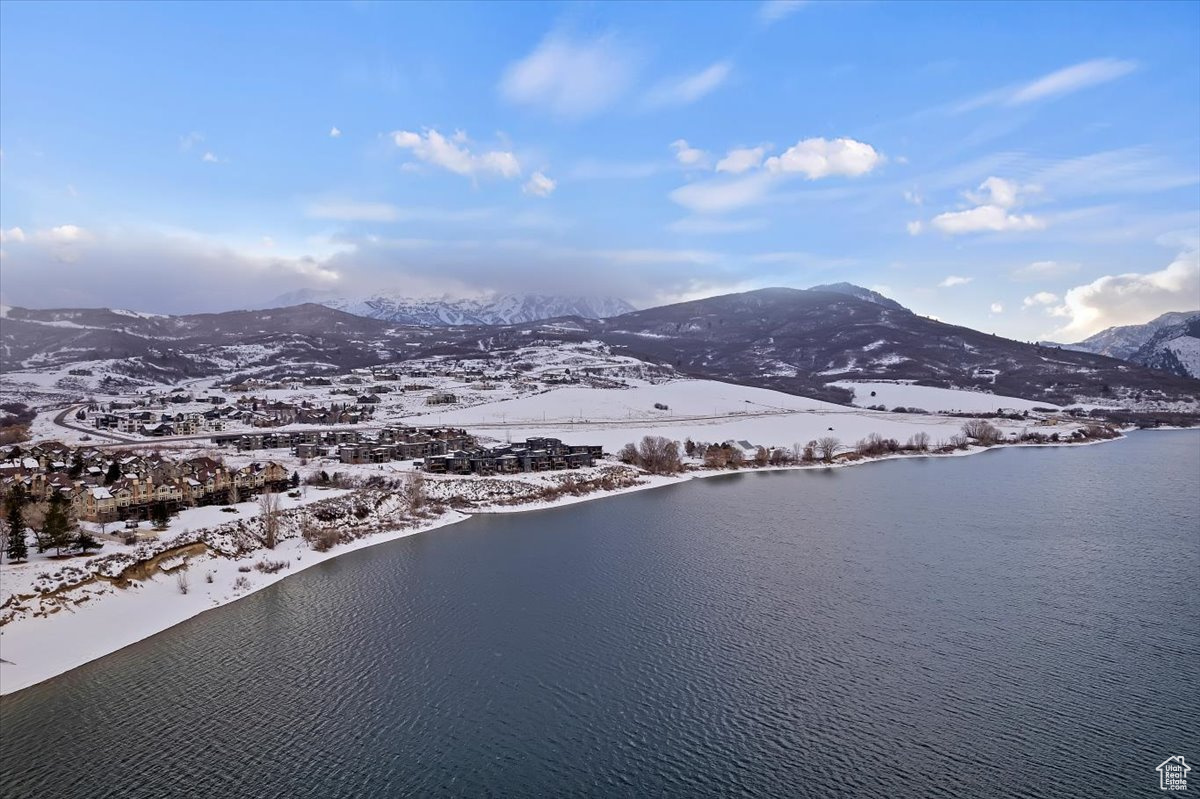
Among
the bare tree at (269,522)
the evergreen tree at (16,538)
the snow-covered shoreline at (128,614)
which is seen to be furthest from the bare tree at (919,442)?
the evergreen tree at (16,538)

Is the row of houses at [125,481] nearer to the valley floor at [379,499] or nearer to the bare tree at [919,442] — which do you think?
the valley floor at [379,499]

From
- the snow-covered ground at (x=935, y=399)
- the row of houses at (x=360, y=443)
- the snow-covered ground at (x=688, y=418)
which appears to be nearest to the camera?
the row of houses at (x=360, y=443)

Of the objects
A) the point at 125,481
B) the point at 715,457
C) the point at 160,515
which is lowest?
the point at 715,457

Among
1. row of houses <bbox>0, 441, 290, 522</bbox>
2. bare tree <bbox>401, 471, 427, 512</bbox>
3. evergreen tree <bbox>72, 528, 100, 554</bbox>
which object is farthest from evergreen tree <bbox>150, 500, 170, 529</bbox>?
bare tree <bbox>401, 471, 427, 512</bbox>

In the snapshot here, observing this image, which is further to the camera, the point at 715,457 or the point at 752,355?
the point at 752,355

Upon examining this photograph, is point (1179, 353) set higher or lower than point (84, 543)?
higher

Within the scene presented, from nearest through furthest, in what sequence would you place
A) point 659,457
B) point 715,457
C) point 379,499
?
point 379,499, point 659,457, point 715,457

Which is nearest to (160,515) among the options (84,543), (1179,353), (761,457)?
(84,543)

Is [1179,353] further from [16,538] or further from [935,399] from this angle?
[16,538]

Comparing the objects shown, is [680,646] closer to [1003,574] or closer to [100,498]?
[1003,574]
